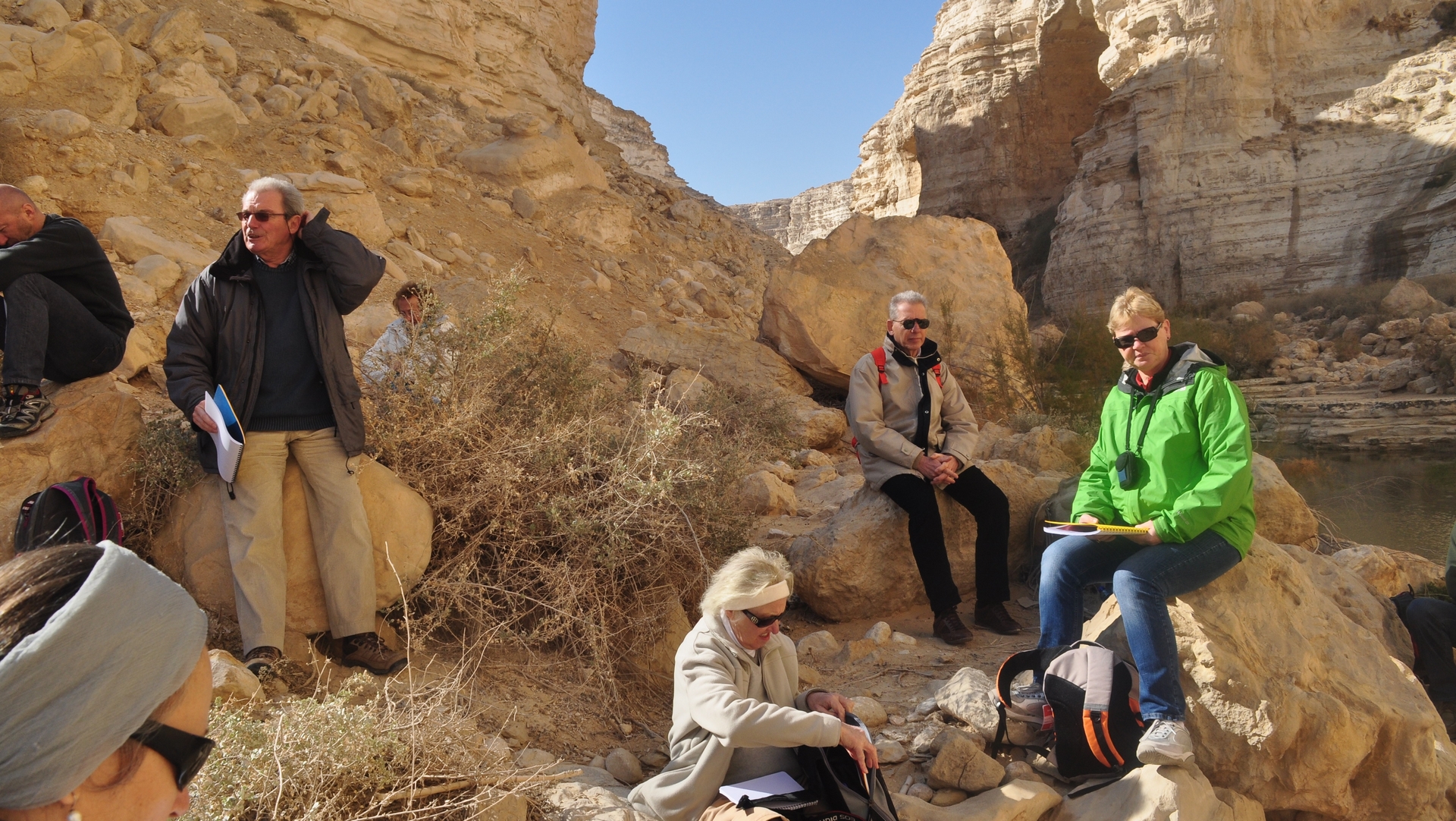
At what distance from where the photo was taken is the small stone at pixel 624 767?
3186 millimetres

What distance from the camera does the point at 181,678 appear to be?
1.19m

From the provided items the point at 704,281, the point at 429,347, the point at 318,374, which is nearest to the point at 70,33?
the point at 429,347

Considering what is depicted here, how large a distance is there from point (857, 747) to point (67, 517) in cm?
277

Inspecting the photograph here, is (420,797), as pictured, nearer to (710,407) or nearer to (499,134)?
(710,407)

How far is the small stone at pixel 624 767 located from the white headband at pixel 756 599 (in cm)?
94

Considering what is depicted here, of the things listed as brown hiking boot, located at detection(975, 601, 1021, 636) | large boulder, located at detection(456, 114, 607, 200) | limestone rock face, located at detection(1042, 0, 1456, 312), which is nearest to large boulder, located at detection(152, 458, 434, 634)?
brown hiking boot, located at detection(975, 601, 1021, 636)

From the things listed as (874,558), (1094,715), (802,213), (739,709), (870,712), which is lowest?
(870,712)

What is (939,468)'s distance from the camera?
454 cm

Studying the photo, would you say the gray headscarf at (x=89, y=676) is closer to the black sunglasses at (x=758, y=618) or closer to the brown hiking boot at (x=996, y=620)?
the black sunglasses at (x=758, y=618)

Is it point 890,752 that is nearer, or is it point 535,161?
point 890,752

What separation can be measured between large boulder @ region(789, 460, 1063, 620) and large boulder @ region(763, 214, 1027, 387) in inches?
194

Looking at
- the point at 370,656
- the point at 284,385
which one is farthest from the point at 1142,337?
the point at 284,385

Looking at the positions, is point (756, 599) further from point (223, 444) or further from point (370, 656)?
point (223, 444)

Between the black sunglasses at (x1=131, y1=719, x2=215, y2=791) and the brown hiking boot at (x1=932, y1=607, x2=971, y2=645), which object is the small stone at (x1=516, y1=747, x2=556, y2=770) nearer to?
the black sunglasses at (x1=131, y1=719, x2=215, y2=791)
